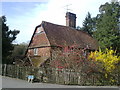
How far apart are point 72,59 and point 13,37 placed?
1877 centimetres

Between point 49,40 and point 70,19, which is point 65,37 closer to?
point 49,40

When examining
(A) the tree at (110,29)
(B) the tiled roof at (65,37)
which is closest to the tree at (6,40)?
(B) the tiled roof at (65,37)

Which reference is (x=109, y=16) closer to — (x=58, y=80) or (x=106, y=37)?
(x=106, y=37)

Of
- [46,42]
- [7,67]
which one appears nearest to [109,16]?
[46,42]

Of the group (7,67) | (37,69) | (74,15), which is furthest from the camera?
(74,15)

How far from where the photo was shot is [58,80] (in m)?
17.1

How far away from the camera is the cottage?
85.8 feet

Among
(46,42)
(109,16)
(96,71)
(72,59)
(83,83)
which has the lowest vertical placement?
(83,83)

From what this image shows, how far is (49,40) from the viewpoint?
2589cm

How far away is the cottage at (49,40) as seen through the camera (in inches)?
1029

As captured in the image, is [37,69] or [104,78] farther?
[37,69]

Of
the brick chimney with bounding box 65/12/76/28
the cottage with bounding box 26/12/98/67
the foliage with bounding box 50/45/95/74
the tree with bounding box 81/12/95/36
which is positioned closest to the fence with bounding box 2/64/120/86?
the foliage with bounding box 50/45/95/74

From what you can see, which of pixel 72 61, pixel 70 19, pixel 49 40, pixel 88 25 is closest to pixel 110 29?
pixel 70 19

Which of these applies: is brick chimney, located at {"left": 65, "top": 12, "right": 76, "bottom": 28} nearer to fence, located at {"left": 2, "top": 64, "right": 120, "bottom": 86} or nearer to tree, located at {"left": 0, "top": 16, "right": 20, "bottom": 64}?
tree, located at {"left": 0, "top": 16, "right": 20, "bottom": 64}
